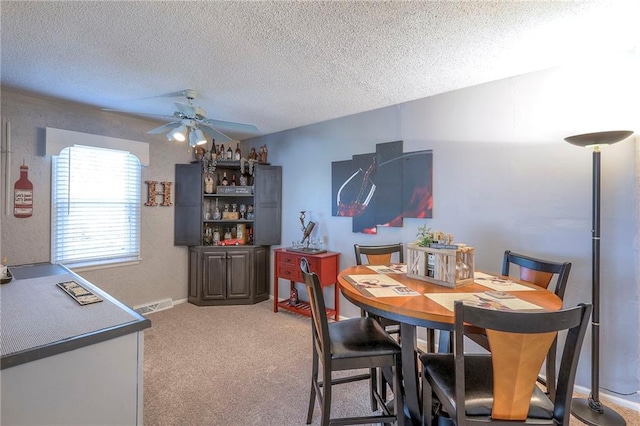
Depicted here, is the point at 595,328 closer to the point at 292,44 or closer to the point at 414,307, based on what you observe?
the point at 414,307

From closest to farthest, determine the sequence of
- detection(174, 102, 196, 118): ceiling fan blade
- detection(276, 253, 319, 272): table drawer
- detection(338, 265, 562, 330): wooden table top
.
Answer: detection(338, 265, 562, 330): wooden table top, detection(174, 102, 196, 118): ceiling fan blade, detection(276, 253, 319, 272): table drawer

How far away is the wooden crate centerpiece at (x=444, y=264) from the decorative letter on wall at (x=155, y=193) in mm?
3418

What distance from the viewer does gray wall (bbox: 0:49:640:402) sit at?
2068mm

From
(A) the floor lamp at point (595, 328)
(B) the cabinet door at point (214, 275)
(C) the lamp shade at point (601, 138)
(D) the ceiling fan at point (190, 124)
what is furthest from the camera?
(B) the cabinet door at point (214, 275)

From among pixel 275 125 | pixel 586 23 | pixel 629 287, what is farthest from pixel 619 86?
pixel 275 125

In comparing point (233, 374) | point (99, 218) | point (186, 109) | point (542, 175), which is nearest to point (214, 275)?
point (99, 218)

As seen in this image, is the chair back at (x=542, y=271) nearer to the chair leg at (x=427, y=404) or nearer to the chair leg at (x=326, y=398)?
the chair leg at (x=427, y=404)

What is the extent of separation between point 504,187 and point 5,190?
4.67 m

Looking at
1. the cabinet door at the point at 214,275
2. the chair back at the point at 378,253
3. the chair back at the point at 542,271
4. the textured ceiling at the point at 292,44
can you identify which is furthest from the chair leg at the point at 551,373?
the cabinet door at the point at 214,275

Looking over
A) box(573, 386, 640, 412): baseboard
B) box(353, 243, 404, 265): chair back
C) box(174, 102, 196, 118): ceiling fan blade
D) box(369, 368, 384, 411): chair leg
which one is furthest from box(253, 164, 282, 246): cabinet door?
box(573, 386, 640, 412): baseboard

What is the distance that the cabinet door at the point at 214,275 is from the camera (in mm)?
3945

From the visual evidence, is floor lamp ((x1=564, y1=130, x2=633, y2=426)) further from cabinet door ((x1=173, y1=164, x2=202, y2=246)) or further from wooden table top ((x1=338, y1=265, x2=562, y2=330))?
cabinet door ((x1=173, y1=164, x2=202, y2=246))

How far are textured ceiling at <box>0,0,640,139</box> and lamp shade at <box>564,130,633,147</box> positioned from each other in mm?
640

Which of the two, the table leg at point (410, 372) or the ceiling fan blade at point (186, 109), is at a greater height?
the ceiling fan blade at point (186, 109)
